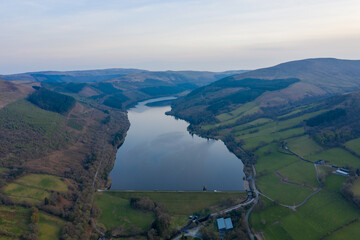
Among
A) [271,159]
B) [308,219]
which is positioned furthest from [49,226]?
[271,159]

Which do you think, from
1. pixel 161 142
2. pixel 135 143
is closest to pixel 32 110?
pixel 135 143

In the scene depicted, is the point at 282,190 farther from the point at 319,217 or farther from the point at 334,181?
the point at 334,181

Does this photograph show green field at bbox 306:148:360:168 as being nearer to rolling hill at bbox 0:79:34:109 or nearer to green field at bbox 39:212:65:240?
green field at bbox 39:212:65:240

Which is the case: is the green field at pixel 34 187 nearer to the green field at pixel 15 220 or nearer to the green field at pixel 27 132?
the green field at pixel 15 220

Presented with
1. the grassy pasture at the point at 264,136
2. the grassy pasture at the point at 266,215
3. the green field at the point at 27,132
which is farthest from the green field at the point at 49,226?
the grassy pasture at the point at 264,136

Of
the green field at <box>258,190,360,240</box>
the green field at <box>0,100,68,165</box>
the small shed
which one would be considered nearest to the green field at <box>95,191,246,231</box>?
the small shed
